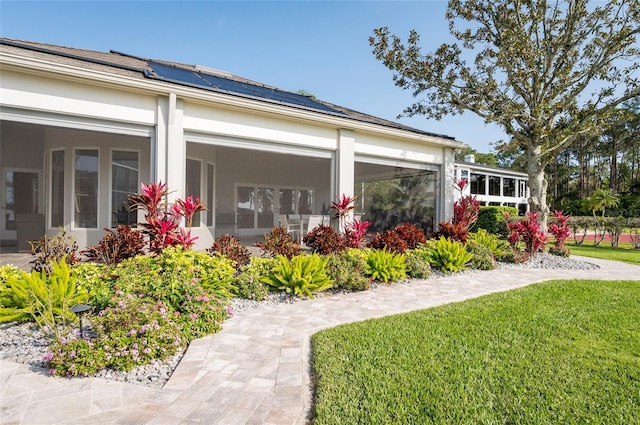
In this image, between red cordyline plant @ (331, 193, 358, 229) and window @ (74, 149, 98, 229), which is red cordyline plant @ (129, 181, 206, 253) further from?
red cordyline plant @ (331, 193, 358, 229)

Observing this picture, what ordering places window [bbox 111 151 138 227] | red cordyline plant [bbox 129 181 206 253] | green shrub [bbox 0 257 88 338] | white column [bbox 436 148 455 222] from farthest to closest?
white column [bbox 436 148 455 222]
window [bbox 111 151 138 227]
red cordyline plant [bbox 129 181 206 253]
green shrub [bbox 0 257 88 338]

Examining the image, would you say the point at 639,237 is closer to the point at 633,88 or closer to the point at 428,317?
the point at 633,88

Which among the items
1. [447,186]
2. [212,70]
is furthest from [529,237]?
[212,70]

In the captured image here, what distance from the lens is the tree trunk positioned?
12.2 m

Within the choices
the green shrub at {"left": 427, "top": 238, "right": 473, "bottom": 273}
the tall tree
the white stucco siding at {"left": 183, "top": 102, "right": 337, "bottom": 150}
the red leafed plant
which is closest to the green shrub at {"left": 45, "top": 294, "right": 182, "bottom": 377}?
the white stucco siding at {"left": 183, "top": 102, "right": 337, "bottom": 150}

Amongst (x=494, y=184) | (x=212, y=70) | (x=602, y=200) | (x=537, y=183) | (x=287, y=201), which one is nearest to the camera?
(x=537, y=183)

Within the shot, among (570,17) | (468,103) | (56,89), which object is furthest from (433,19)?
(56,89)

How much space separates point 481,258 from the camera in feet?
26.5

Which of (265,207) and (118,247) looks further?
(265,207)

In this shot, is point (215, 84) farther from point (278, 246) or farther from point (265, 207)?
point (265, 207)

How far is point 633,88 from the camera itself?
38.5ft

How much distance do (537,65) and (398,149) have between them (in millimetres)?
6650

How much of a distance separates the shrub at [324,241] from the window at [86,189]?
503 cm

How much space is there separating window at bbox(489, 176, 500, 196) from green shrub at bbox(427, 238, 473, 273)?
87.2ft
